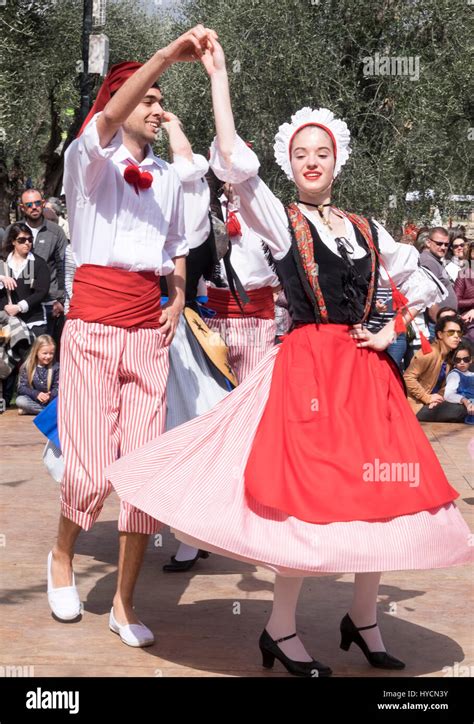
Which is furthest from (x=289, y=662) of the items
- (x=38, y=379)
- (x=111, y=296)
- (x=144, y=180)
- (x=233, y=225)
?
(x=38, y=379)

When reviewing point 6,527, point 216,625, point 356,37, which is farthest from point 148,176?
point 356,37

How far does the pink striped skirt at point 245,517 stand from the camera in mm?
3826

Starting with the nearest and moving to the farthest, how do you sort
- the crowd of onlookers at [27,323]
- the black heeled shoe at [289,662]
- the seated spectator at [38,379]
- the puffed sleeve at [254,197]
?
the puffed sleeve at [254,197], the black heeled shoe at [289,662], the seated spectator at [38,379], the crowd of onlookers at [27,323]

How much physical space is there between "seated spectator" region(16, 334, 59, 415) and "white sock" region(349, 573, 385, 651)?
6134 millimetres

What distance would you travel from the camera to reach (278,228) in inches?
167

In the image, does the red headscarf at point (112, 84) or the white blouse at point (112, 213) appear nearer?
the white blouse at point (112, 213)

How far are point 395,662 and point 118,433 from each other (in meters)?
1.38

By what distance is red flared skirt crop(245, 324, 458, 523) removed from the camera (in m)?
3.92

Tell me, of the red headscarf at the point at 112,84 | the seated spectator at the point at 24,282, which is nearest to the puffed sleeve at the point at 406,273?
the red headscarf at the point at 112,84

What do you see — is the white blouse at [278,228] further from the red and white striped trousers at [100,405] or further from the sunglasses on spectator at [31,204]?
the sunglasses on spectator at [31,204]

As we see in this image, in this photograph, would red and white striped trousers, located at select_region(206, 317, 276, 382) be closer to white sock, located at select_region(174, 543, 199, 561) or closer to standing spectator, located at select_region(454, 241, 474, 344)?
white sock, located at select_region(174, 543, 199, 561)

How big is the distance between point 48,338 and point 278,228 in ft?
21.3

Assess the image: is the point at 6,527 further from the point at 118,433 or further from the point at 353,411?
the point at 353,411

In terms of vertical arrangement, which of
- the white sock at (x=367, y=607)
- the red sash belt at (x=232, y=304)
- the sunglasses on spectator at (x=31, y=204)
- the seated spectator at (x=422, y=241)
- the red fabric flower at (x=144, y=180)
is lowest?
the white sock at (x=367, y=607)
